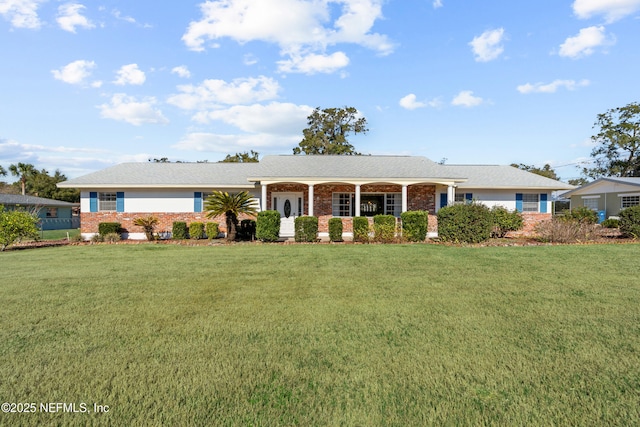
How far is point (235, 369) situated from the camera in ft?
11.3

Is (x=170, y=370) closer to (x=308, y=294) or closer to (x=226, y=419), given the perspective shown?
(x=226, y=419)

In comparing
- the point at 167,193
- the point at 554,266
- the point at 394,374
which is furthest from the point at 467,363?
the point at 167,193

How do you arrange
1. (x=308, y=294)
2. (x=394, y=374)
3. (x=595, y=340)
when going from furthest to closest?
(x=308, y=294) < (x=595, y=340) < (x=394, y=374)

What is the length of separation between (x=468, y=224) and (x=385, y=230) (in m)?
3.23

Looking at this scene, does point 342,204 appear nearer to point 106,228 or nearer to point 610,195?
point 106,228

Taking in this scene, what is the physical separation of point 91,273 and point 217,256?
11.5 feet

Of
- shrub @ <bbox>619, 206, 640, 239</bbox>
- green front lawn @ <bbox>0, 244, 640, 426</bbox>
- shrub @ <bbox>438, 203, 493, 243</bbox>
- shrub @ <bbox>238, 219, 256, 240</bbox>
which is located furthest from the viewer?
shrub @ <bbox>238, 219, 256, 240</bbox>

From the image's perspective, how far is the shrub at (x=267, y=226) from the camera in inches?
609

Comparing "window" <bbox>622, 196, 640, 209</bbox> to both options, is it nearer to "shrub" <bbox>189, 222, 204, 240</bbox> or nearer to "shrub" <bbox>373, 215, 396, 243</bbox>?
"shrub" <bbox>373, 215, 396, 243</bbox>

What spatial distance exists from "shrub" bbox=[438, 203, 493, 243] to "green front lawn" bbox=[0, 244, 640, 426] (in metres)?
6.38

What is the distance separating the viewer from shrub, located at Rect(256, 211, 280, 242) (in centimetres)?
1547

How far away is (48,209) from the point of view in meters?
32.2

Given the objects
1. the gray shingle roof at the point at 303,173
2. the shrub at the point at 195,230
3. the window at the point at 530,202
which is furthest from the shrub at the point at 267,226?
the window at the point at 530,202

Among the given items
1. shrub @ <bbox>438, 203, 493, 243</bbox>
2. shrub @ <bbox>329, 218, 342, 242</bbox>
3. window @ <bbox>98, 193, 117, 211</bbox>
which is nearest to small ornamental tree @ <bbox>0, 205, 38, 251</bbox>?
window @ <bbox>98, 193, 117, 211</bbox>
